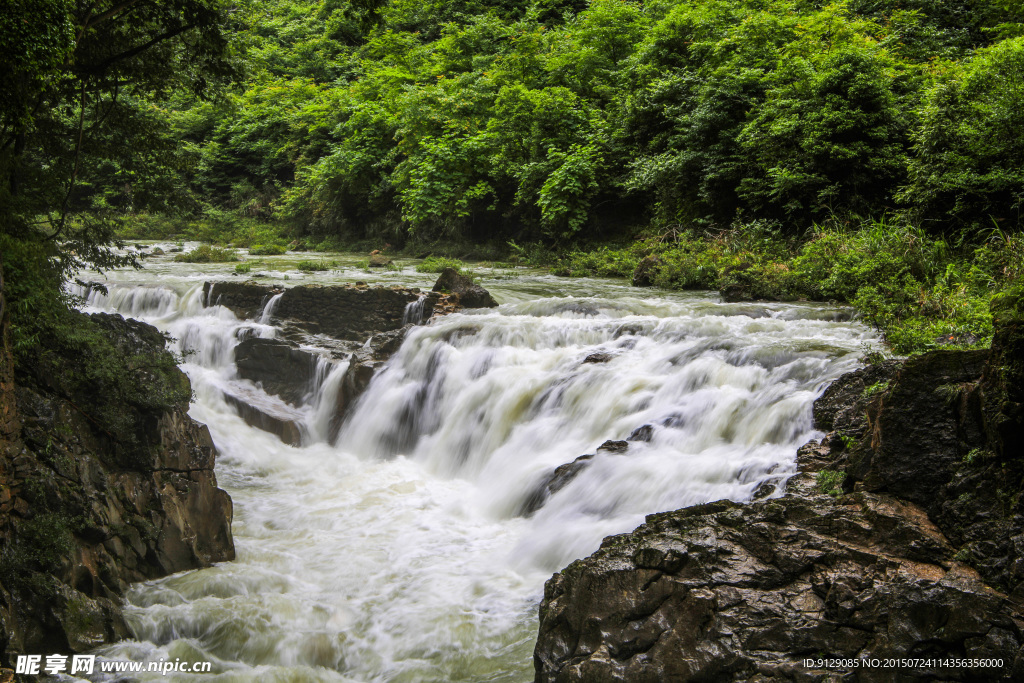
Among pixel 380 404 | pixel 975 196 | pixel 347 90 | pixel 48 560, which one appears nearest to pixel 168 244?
pixel 347 90

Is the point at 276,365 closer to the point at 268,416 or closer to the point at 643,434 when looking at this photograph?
the point at 268,416

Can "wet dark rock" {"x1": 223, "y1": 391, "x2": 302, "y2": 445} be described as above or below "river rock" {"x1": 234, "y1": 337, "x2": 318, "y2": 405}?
below

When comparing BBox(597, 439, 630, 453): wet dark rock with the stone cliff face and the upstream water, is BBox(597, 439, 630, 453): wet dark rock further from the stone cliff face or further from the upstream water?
the stone cliff face

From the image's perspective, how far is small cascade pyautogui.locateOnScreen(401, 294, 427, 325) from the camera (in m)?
12.3

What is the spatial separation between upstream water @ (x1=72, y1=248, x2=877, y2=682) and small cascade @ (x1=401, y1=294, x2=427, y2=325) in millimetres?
728

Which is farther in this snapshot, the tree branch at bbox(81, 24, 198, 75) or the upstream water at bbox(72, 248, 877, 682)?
the tree branch at bbox(81, 24, 198, 75)

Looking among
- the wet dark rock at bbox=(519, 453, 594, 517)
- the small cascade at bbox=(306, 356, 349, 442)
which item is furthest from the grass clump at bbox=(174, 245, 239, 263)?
the wet dark rock at bbox=(519, 453, 594, 517)

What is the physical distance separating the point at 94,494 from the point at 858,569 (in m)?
5.90

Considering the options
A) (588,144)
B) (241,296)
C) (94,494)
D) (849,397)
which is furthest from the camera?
(588,144)

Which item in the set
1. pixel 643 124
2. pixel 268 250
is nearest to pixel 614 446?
pixel 643 124

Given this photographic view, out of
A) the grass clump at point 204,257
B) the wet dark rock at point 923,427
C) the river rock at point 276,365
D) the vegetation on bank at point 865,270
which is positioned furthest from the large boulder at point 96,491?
the grass clump at point 204,257

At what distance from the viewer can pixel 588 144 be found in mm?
19422

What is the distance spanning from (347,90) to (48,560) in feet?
91.5

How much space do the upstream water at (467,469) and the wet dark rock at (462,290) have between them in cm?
62
